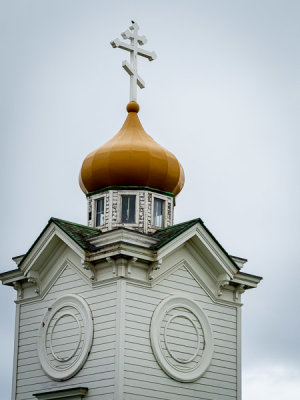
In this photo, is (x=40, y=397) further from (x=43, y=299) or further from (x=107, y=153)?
(x=107, y=153)

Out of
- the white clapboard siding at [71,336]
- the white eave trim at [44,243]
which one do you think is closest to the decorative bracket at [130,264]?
the white clapboard siding at [71,336]

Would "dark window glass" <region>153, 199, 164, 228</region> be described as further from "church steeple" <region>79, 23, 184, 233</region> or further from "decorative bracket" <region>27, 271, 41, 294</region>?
"decorative bracket" <region>27, 271, 41, 294</region>

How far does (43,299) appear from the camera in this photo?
29.3 metres

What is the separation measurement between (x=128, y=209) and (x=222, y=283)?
3624 mm

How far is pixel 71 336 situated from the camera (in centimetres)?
2780

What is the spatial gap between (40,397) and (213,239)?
22.1 ft

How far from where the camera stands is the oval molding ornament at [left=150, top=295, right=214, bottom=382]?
27312mm

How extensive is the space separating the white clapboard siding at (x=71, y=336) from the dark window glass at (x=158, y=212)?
10.4 ft

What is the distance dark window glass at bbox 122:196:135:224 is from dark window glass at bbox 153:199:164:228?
72 cm

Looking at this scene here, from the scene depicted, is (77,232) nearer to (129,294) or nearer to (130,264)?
(130,264)

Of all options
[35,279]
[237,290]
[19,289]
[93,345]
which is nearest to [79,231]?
[35,279]

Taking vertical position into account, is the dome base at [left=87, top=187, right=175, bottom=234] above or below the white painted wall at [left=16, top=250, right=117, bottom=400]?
above

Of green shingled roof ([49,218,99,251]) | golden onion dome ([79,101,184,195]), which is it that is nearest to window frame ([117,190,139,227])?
golden onion dome ([79,101,184,195])

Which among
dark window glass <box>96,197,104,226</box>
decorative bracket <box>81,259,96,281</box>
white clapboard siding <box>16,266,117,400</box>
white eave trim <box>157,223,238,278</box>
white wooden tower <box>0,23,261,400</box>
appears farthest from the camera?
dark window glass <box>96,197,104,226</box>
